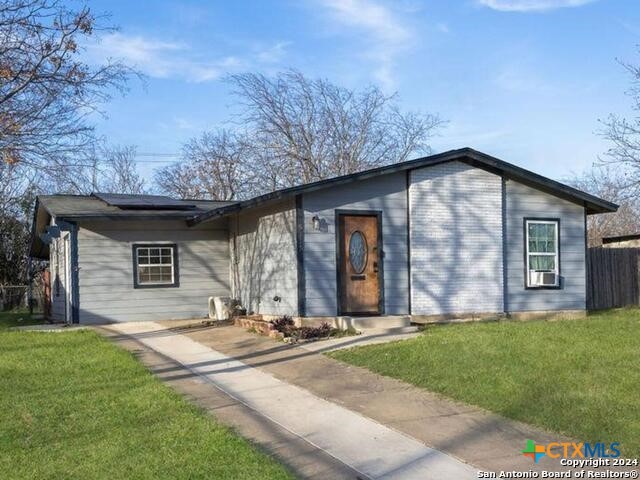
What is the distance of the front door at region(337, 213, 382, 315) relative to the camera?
14.2m

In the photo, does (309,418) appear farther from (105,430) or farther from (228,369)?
(228,369)

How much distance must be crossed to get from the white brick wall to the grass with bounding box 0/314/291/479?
6972 millimetres

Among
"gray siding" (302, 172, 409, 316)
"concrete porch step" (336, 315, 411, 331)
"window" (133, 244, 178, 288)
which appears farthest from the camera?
"window" (133, 244, 178, 288)

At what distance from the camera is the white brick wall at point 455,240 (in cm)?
1482

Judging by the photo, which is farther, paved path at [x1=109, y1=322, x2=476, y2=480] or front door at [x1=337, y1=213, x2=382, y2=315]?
front door at [x1=337, y1=213, x2=382, y2=315]

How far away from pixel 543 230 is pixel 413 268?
3.60m

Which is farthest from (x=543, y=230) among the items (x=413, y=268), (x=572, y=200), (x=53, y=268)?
(x=53, y=268)

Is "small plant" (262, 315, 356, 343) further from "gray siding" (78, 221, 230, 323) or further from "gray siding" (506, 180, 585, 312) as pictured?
"gray siding" (506, 180, 585, 312)

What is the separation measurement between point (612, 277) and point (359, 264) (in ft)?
29.7

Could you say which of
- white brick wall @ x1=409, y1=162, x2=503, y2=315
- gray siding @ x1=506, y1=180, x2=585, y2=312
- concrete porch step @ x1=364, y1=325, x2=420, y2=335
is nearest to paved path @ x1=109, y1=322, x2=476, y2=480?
concrete porch step @ x1=364, y1=325, x2=420, y2=335

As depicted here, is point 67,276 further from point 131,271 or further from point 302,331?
point 302,331

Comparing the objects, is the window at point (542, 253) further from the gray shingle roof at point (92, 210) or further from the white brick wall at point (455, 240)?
the gray shingle roof at point (92, 210)

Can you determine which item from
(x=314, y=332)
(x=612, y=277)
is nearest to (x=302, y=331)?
(x=314, y=332)

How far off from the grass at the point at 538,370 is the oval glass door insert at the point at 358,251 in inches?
93.1
